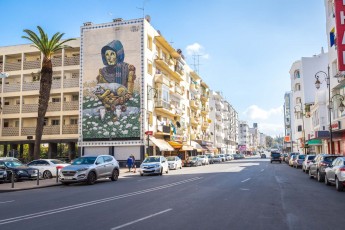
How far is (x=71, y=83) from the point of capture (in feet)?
153

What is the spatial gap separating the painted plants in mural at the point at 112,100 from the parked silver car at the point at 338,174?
2705 centimetres

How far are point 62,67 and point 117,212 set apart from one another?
41.4 meters

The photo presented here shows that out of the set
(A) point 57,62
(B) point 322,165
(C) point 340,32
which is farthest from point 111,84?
(B) point 322,165

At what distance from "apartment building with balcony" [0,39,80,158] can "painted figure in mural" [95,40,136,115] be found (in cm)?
491

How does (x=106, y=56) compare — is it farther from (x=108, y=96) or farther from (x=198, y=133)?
(x=198, y=133)

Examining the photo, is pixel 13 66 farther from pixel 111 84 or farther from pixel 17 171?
pixel 17 171

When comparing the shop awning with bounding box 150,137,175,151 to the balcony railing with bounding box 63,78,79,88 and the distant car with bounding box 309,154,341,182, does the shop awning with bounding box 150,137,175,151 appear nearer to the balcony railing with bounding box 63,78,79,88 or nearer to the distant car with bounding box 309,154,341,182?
the balcony railing with bounding box 63,78,79,88

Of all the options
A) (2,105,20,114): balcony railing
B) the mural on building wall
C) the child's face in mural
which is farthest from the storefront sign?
(2,105,20,114): balcony railing

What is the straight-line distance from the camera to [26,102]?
1896 inches

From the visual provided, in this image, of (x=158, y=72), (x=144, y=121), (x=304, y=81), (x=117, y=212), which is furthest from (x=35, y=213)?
(x=304, y=81)

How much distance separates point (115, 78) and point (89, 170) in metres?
24.7

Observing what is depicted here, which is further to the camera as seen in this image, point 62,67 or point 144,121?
point 62,67

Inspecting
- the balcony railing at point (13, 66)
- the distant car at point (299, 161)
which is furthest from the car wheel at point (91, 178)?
the balcony railing at point (13, 66)

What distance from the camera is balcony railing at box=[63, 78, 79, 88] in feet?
152
